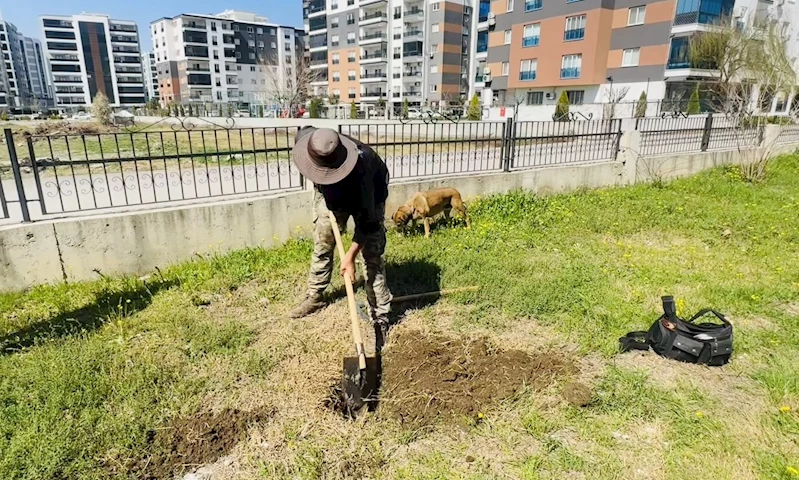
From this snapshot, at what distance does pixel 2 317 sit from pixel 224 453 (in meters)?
2.79

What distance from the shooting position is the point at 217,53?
7600cm

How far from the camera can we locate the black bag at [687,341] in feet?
11.0

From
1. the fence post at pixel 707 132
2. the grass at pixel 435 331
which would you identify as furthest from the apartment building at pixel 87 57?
the grass at pixel 435 331

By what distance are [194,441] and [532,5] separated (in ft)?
130

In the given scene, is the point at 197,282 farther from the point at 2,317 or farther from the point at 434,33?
the point at 434,33

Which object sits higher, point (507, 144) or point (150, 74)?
point (150, 74)

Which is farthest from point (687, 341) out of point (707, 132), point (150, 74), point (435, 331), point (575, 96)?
point (150, 74)

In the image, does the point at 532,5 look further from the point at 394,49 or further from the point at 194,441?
the point at 194,441

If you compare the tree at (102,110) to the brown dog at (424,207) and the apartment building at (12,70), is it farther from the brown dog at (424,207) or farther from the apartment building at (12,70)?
the apartment building at (12,70)

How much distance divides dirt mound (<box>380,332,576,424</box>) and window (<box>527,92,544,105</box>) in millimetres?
36767

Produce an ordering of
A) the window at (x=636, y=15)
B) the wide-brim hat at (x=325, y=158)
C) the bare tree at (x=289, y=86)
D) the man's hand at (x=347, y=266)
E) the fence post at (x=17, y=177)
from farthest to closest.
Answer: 1. the bare tree at (x=289, y=86)
2. the window at (x=636, y=15)
3. the fence post at (x=17, y=177)
4. the man's hand at (x=347, y=266)
5. the wide-brim hat at (x=325, y=158)

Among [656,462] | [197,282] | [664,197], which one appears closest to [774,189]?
[664,197]

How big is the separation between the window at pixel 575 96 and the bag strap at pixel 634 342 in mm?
34239

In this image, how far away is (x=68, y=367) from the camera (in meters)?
3.12
